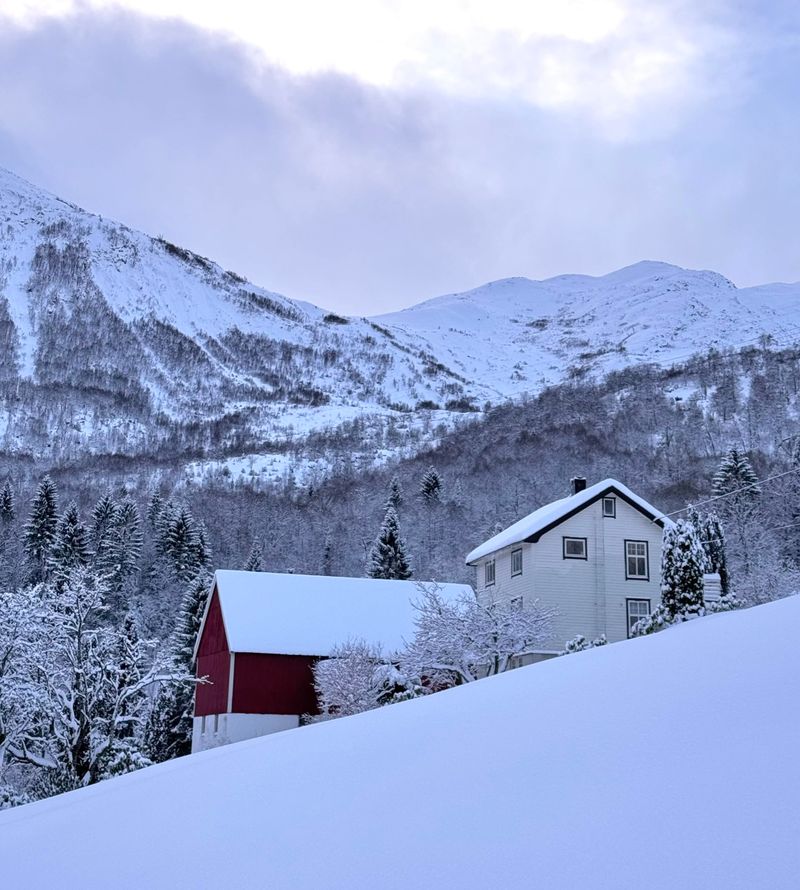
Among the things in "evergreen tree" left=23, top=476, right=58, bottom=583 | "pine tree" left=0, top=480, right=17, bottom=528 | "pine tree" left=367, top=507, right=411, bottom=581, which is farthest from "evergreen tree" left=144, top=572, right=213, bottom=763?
"pine tree" left=0, top=480, right=17, bottom=528

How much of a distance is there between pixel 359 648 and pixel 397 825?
1120 inches

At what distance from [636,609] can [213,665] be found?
53.9 ft

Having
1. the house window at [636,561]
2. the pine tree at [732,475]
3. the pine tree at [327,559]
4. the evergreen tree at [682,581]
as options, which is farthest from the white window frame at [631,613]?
the pine tree at [327,559]

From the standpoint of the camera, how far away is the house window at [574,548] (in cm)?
3566

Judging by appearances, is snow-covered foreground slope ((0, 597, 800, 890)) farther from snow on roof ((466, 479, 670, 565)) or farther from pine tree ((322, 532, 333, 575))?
pine tree ((322, 532, 333, 575))

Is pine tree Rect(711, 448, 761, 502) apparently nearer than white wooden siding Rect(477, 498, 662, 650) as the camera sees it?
No

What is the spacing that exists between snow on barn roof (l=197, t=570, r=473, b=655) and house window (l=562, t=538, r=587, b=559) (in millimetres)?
5735

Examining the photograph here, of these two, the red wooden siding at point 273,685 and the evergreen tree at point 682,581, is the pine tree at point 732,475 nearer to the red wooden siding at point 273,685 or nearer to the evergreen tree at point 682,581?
A: the red wooden siding at point 273,685

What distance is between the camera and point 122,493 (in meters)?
106

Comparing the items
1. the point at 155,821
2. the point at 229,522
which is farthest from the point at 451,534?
the point at 155,821

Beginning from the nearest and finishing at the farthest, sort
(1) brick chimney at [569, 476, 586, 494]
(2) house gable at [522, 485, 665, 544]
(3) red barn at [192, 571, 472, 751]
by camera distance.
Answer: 1. (2) house gable at [522, 485, 665, 544]
2. (3) red barn at [192, 571, 472, 751]
3. (1) brick chimney at [569, 476, 586, 494]

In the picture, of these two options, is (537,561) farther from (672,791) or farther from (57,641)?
(672,791)

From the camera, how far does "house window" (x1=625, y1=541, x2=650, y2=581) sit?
3619 cm

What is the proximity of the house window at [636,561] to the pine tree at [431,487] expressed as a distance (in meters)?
59.2
